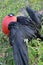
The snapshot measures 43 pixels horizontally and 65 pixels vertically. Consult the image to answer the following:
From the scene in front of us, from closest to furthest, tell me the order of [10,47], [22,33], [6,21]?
1. [10,47]
2. [22,33]
3. [6,21]

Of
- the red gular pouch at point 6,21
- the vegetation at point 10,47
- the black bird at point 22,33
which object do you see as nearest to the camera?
the black bird at point 22,33

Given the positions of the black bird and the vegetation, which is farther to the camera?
the vegetation

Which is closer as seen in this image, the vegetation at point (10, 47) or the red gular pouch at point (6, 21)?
the vegetation at point (10, 47)

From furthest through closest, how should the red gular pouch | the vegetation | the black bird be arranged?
the red gular pouch
the vegetation
the black bird

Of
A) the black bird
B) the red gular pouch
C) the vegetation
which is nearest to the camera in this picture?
the black bird

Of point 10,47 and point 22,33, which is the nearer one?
point 10,47

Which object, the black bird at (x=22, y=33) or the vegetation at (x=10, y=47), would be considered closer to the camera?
the black bird at (x=22, y=33)

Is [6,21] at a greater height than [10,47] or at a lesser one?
greater

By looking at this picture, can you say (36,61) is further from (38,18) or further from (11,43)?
(38,18)

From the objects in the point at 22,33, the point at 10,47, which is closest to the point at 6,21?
the point at 22,33

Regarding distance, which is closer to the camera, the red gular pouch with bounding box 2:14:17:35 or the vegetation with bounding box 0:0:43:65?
the vegetation with bounding box 0:0:43:65

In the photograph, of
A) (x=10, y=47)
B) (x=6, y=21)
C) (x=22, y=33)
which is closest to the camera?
(x=10, y=47)

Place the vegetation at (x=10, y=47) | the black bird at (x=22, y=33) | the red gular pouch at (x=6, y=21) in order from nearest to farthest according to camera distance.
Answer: the black bird at (x=22, y=33) → the vegetation at (x=10, y=47) → the red gular pouch at (x=6, y=21)

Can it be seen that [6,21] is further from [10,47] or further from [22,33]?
[10,47]
